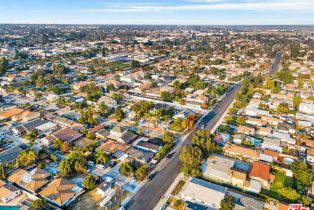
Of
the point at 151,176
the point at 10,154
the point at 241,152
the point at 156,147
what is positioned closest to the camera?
the point at 151,176

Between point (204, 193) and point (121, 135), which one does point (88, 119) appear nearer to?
point (121, 135)

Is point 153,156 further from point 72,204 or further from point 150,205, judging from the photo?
point 72,204

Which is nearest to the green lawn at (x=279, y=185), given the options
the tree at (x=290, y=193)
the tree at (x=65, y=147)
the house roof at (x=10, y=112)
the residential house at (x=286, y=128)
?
the tree at (x=290, y=193)

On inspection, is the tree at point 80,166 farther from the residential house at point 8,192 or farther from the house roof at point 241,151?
the house roof at point 241,151

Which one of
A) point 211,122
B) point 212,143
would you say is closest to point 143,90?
point 211,122

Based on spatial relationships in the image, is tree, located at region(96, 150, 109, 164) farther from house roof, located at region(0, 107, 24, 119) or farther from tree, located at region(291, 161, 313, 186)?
house roof, located at region(0, 107, 24, 119)

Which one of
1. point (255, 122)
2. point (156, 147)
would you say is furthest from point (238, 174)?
point (255, 122)
